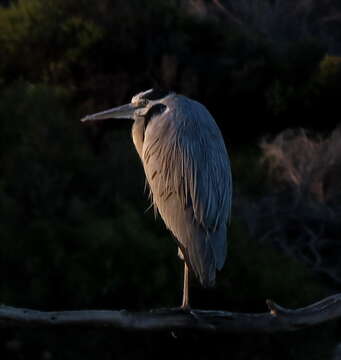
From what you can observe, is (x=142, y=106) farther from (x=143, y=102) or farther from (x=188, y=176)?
(x=188, y=176)

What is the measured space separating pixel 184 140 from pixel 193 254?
0.67m

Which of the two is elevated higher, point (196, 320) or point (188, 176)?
point (188, 176)

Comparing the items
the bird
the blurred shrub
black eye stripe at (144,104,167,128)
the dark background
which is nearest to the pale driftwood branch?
the bird

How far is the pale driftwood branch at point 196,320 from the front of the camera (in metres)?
3.74

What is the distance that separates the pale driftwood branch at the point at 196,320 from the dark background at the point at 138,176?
5.42 m

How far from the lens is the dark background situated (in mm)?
9906

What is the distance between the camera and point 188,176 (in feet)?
15.2

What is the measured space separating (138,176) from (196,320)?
25.6 ft

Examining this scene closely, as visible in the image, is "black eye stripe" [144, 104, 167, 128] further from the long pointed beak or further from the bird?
the long pointed beak

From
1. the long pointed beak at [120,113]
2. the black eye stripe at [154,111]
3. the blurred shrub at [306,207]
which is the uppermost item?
the black eye stripe at [154,111]

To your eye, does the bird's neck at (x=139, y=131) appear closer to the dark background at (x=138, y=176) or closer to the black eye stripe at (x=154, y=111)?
the black eye stripe at (x=154, y=111)

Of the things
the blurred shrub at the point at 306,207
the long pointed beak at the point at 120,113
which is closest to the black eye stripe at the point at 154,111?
the long pointed beak at the point at 120,113

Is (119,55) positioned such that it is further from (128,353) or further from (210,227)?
(210,227)

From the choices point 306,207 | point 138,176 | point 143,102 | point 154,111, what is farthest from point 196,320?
point 306,207
